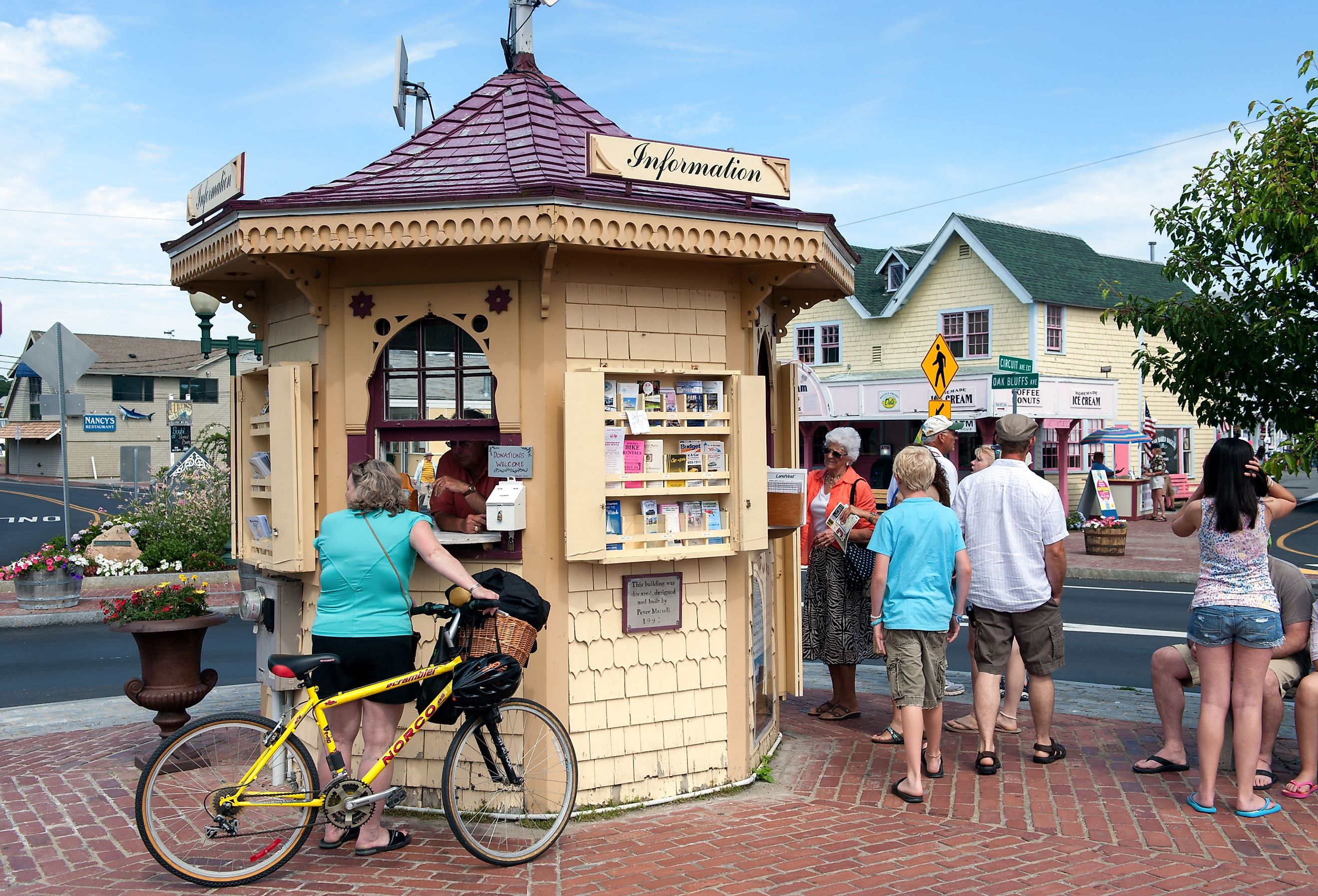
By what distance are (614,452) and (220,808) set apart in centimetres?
241

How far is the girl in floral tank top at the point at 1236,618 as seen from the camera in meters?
5.29

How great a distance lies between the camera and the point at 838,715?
7422 millimetres

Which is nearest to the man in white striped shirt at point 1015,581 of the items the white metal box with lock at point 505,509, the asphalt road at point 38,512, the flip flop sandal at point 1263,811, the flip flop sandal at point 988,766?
the flip flop sandal at point 988,766

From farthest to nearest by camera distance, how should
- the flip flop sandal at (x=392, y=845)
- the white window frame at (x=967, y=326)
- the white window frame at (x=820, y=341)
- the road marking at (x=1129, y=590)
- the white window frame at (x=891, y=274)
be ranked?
the white window frame at (x=820, y=341)
the white window frame at (x=891, y=274)
the white window frame at (x=967, y=326)
the road marking at (x=1129, y=590)
the flip flop sandal at (x=392, y=845)

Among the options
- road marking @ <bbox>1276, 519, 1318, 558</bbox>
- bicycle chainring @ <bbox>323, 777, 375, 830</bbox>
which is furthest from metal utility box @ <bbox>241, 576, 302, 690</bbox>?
road marking @ <bbox>1276, 519, 1318, 558</bbox>

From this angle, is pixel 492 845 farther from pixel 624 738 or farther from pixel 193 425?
pixel 193 425

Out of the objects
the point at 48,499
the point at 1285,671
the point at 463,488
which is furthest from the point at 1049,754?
the point at 48,499

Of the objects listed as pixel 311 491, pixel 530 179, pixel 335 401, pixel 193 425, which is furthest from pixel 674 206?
pixel 193 425

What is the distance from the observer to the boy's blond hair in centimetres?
580

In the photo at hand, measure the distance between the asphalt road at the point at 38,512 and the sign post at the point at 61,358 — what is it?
18.5ft

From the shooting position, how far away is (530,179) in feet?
18.3

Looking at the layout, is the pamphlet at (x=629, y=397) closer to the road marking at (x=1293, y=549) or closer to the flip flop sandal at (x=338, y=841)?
the flip flop sandal at (x=338, y=841)

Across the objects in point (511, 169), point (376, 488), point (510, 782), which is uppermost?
point (511, 169)

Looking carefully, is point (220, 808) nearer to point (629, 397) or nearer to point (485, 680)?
point (485, 680)
